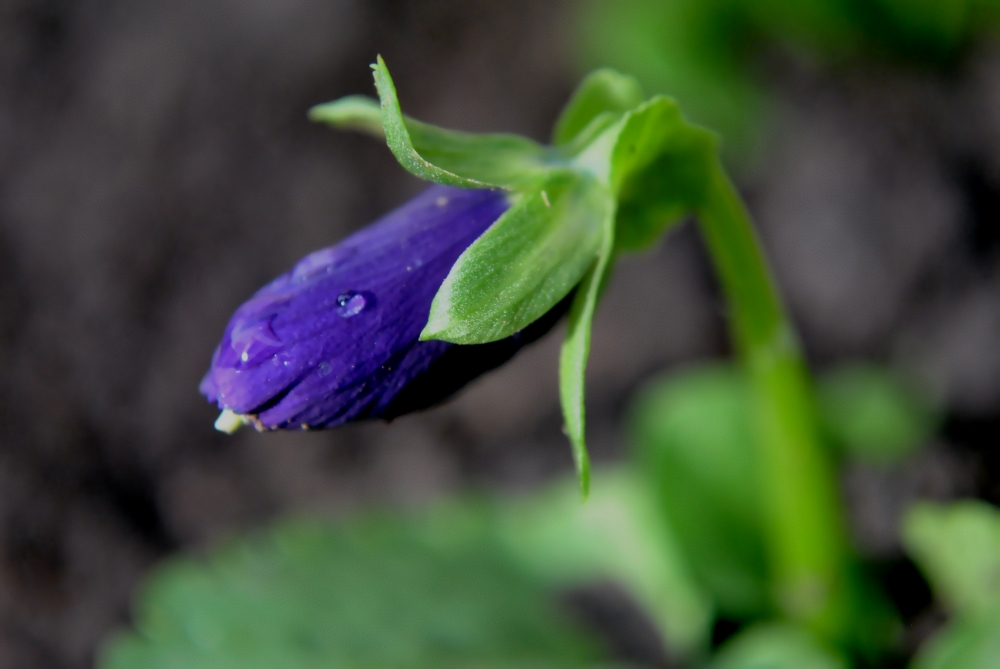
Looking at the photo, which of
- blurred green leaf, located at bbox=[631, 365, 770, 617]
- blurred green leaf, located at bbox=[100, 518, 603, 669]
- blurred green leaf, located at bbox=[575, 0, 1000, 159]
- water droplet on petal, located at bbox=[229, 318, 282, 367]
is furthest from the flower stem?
blurred green leaf, located at bbox=[575, 0, 1000, 159]

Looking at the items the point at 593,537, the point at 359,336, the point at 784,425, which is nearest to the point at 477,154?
the point at 359,336

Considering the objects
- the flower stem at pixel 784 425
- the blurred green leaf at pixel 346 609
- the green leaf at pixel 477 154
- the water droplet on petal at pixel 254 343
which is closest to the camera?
the water droplet on petal at pixel 254 343

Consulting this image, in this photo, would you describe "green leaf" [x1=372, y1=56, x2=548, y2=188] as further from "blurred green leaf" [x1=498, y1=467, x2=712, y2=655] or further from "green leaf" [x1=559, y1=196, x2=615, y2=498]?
"blurred green leaf" [x1=498, y1=467, x2=712, y2=655]

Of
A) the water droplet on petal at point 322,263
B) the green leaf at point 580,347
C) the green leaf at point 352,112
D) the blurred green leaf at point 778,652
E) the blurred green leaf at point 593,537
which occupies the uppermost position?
the green leaf at point 352,112

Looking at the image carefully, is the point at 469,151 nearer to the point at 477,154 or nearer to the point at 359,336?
the point at 477,154

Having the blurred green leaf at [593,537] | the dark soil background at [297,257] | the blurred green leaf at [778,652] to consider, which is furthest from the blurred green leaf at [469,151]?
the dark soil background at [297,257]

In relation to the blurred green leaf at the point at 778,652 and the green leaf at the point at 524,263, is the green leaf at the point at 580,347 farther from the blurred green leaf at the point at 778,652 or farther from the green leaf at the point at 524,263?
Result: the blurred green leaf at the point at 778,652

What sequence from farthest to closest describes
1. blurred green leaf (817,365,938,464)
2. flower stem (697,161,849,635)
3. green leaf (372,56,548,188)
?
blurred green leaf (817,365,938,464) → flower stem (697,161,849,635) → green leaf (372,56,548,188)
